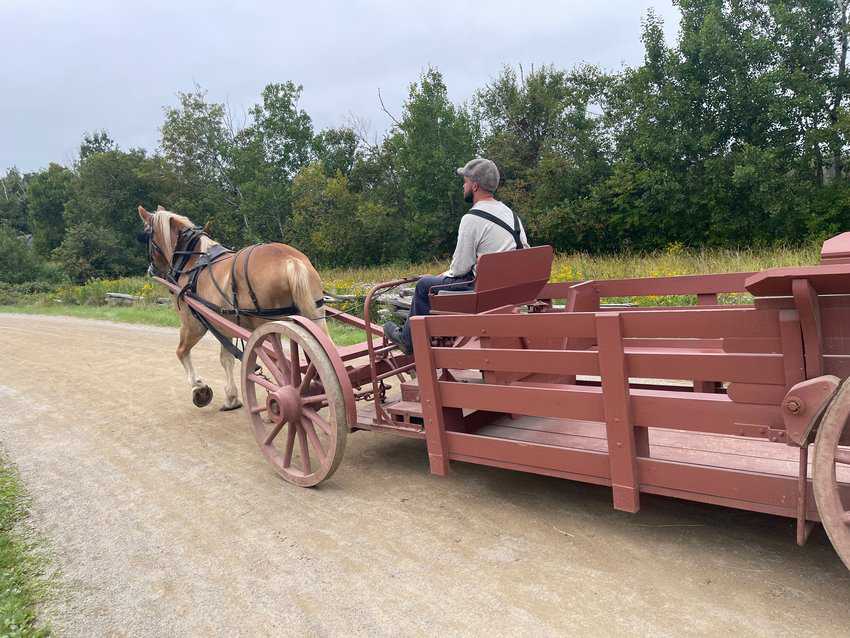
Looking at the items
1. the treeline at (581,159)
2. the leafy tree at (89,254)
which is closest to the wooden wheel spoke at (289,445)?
the treeline at (581,159)

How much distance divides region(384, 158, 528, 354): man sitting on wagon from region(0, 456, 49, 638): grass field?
7.89 ft

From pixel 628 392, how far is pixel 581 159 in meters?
21.1

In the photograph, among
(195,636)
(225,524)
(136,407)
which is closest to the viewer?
(195,636)

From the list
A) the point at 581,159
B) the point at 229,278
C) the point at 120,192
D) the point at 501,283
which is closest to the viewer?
the point at 501,283

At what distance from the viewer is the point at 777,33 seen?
57.9ft

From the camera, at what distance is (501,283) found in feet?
11.8

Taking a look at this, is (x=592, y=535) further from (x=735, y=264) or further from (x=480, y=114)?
(x=480, y=114)

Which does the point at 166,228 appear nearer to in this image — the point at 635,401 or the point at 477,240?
the point at 477,240

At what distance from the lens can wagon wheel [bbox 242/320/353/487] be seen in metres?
3.71

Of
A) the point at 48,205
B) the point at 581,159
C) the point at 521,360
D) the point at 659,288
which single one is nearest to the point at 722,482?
the point at 521,360

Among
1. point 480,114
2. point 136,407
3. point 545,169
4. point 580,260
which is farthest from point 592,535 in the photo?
point 480,114

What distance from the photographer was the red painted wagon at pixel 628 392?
2107 mm

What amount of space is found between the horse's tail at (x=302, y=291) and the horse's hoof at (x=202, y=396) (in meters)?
1.82

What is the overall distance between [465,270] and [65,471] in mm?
3678
